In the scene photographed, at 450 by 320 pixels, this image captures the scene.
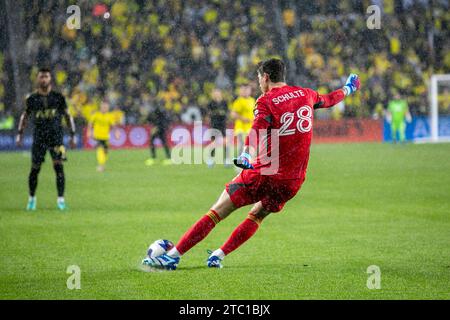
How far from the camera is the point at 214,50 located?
37.2 meters

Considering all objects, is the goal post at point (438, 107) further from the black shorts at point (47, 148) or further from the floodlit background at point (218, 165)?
the black shorts at point (47, 148)

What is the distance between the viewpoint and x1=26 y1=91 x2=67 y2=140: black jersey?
44.4ft

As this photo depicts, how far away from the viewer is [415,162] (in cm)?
2378

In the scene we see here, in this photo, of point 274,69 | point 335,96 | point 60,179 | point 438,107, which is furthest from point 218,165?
point 274,69

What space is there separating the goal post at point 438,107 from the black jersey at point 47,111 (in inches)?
986

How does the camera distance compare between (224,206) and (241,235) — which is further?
(241,235)

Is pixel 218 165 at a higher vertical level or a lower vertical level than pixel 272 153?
lower

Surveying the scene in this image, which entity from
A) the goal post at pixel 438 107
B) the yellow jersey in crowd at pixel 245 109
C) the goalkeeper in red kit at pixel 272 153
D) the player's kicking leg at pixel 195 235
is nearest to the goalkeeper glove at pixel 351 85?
the goalkeeper in red kit at pixel 272 153

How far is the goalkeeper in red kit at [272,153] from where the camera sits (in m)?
7.82

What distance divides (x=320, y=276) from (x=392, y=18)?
33477 mm

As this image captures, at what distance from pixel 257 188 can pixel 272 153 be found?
14.3 inches

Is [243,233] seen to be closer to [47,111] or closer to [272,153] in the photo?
[272,153]

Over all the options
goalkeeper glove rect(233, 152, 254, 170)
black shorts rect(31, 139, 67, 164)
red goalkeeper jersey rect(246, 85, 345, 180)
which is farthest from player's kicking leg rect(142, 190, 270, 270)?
black shorts rect(31, 139, 67, 164)

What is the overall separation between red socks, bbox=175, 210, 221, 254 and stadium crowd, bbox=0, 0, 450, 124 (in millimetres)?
26782
